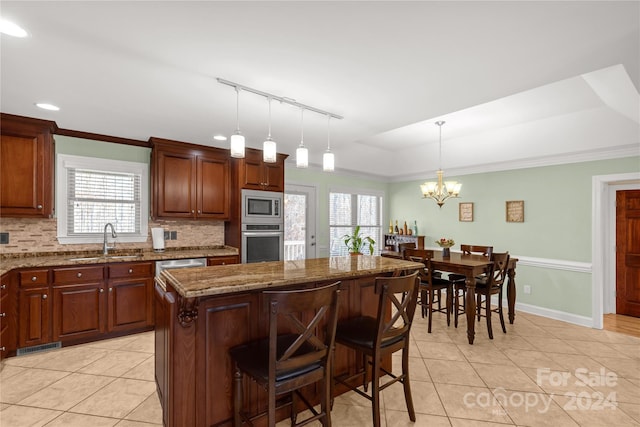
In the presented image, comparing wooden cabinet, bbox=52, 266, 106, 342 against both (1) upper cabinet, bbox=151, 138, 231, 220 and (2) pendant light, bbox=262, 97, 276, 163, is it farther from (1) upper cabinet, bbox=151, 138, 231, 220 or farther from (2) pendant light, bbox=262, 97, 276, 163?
(2) pendant light, bbox=262, 97, 276, 163

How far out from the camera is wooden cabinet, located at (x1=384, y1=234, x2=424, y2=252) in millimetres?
6039

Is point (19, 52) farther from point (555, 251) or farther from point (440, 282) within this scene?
point (555, 251)

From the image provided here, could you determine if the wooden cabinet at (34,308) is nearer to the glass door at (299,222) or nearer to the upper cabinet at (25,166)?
the upper cabinet at (25,166)

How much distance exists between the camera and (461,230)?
5539mm

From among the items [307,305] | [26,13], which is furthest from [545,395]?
[26,13]

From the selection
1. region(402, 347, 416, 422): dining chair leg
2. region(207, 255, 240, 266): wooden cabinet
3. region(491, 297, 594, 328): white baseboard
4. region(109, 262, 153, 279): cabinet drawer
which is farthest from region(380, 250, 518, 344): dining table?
region(109, 262, 153, 279): cabinet drawer

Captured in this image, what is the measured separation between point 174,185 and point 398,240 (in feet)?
14.0

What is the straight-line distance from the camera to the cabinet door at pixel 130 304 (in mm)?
3480

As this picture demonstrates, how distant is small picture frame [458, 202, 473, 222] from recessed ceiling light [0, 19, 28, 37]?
571 cm

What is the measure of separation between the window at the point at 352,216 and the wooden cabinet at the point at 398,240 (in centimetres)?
24

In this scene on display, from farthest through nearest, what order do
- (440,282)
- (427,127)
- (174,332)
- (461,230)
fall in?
(461,230)
(427,127)
(440,282)
(174,332)

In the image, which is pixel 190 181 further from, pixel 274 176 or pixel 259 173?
pixel 274 176

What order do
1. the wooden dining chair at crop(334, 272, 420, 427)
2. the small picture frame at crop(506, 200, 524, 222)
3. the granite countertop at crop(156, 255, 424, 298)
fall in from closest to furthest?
the granite countertop at crop(156, 255, 424, 298) → the wooden dining chair at crop(334, 272, 420, 427) → the small picture frame at crop(506, 200, 524, 222)

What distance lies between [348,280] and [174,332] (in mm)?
1209
